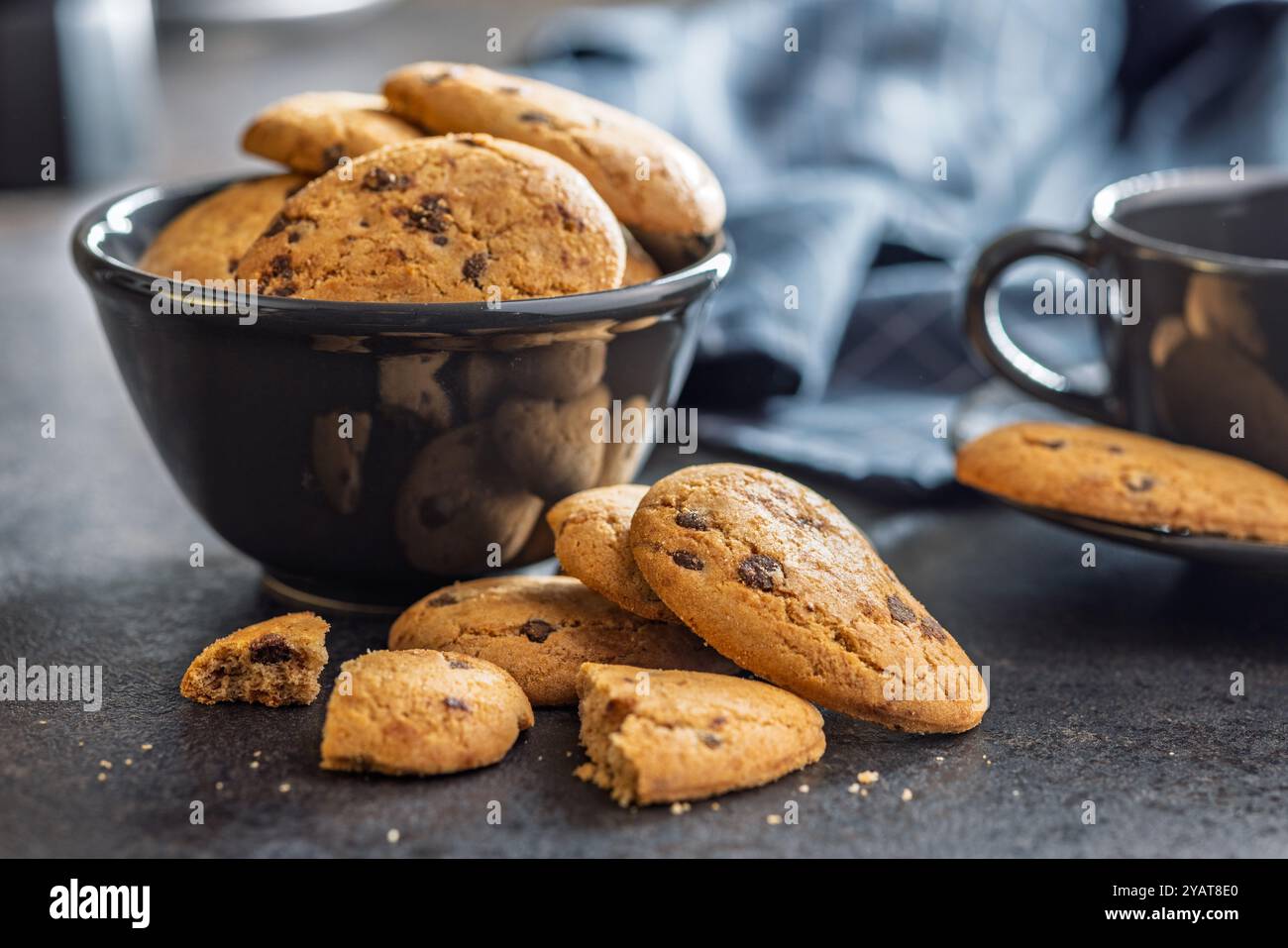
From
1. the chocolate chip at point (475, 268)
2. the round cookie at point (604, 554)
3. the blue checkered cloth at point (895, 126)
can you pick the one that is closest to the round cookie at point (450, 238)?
the chocolate chip at point (475, 268)

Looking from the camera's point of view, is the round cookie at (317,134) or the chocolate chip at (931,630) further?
the round cookie at (317,134)

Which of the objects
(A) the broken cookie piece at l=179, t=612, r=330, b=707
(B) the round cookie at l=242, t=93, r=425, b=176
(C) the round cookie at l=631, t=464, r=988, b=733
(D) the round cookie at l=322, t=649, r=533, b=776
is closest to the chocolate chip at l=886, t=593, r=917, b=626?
(C) the round cookie at l=631, t=464, r=988, b=733

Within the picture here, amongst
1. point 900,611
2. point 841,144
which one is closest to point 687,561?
point 900,611

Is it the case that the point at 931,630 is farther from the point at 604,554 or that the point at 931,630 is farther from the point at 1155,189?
the point at 1155,189

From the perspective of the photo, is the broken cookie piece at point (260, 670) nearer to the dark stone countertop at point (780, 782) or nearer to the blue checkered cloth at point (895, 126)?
the dark stone countertop at point (780, 782)

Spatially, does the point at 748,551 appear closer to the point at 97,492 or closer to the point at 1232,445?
the point at 1232,445

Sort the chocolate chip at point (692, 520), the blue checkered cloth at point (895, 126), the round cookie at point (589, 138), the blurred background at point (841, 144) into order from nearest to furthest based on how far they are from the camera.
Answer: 1. the chocolate chip at point (692, 520)
2. the round cookie at point (589, 138)
3. the blurred background at point (841, 144)
4. the blue checkered cloth at point (895, 126)
